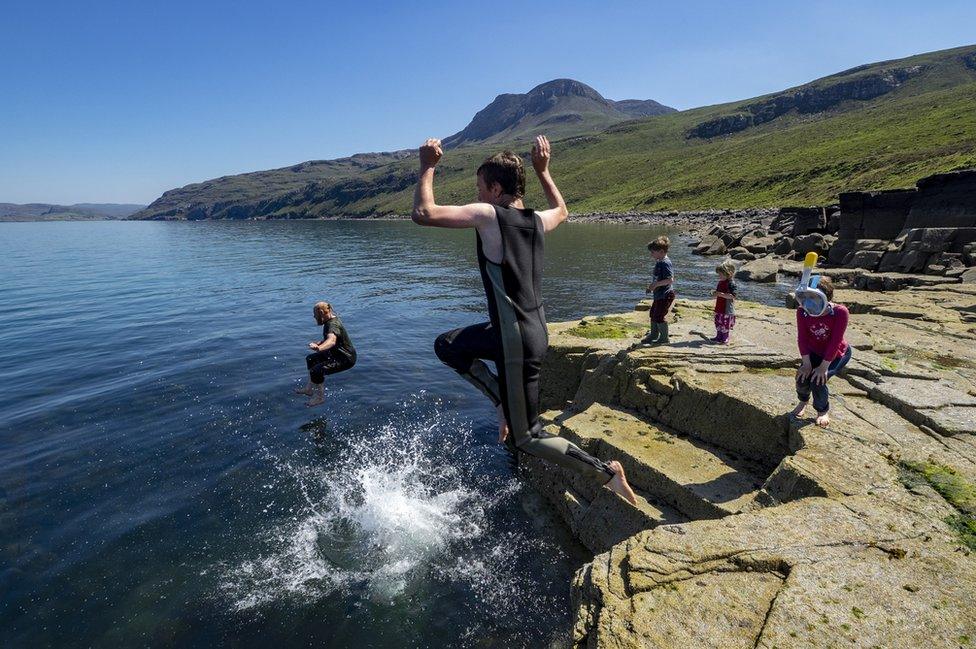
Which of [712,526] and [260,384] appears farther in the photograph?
[260,384]

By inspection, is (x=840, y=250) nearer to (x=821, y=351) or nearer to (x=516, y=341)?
(x=821, y=351)

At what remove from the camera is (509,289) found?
4.45 metres

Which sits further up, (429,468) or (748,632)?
(748,632)

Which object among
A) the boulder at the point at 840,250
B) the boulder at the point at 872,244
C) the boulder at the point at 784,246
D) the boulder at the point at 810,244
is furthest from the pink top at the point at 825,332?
the boulder at the point at 784,246

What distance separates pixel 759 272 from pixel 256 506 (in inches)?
1196

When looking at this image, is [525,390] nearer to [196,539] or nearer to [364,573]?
[364,573]

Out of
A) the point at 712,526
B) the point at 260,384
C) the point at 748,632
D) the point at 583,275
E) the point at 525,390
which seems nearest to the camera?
the point at 748,632

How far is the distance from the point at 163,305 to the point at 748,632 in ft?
96.4

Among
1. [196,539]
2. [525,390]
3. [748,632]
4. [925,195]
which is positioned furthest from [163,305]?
[925,195]

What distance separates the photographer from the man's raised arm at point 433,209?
12.8 feet

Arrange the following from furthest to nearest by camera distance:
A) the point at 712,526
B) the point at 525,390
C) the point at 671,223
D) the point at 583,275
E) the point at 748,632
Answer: the point at 671,223, the point at 583,275, the point at 525,390, the point at 712,526, the point at 748,632

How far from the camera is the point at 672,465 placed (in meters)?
6.70

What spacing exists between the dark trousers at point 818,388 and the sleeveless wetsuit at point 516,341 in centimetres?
312

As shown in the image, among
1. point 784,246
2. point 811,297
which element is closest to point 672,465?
point 811,297
